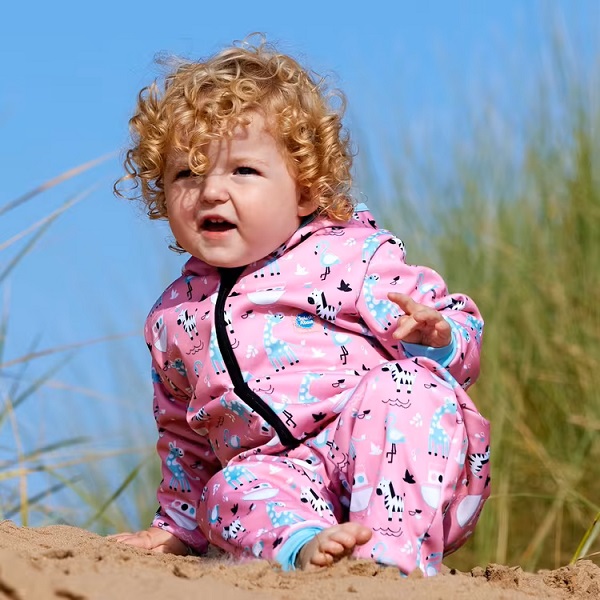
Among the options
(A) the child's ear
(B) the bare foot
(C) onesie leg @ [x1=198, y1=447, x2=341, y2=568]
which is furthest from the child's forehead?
(B) the bare foot

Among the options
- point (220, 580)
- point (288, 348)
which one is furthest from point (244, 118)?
point (220, 580)

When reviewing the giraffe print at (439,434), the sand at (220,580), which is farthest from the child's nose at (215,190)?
the sand at (220,580)

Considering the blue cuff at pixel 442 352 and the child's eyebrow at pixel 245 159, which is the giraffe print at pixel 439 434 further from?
the child's eyebrow at pixel 245 159

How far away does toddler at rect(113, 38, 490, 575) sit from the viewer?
2.24m

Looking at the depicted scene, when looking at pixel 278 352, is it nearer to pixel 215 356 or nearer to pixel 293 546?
pixel 215 356

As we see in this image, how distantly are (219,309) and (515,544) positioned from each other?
2838mm

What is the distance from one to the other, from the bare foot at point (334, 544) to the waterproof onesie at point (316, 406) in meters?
0.08

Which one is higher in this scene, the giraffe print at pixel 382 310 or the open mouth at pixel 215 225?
the open mouth at pixel 215 225

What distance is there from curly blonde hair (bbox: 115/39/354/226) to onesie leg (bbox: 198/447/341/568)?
2.17ft

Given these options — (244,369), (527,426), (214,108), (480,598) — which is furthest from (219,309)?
(527,426)

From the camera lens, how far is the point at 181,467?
109 inches

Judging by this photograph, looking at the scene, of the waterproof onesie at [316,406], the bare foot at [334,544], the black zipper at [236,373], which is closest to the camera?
the bare foot at [334,544]

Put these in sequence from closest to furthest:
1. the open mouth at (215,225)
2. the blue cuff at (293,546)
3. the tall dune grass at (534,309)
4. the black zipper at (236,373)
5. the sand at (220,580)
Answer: the sand at (220,580)
the blue cuff at (293,546)
the black zipper at (236,373)
the open mouth at (215,225)
the tall dune grass at (534,309)

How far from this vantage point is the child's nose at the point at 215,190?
2496 mm
